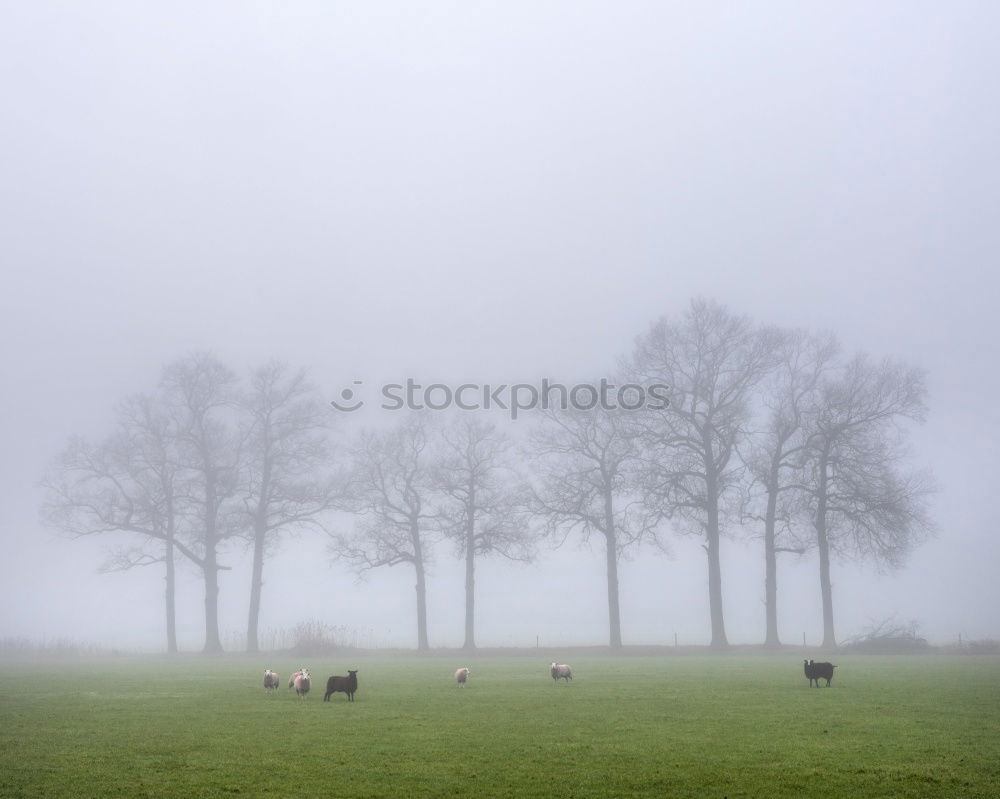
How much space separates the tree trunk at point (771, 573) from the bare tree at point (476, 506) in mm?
13711

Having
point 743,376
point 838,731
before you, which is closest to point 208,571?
point 743,376

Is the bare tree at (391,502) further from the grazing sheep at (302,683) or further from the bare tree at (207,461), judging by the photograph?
the grazing sheep at (302,683)

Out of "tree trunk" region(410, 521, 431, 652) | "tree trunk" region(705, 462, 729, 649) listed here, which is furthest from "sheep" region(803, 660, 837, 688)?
"tree trunk" region(410, 521, 431, 652)

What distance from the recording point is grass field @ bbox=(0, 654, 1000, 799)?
1599cm

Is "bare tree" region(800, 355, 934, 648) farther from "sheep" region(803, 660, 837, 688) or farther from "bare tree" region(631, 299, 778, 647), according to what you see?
"sheep" region(803, 660, 837, 688)

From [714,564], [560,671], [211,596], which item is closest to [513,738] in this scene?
[560,671]

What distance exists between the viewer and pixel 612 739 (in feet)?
65.9

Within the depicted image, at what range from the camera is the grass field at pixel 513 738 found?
15992 mm

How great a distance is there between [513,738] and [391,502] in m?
42.1

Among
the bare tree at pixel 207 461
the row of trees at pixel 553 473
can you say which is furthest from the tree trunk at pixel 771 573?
the bare tree at pixel 207 461

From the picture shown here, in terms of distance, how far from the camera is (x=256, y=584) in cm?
6000

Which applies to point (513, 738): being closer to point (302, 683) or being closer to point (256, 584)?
point (302, 683)

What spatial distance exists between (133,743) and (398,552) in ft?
132

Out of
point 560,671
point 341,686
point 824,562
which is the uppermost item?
point 824,562
